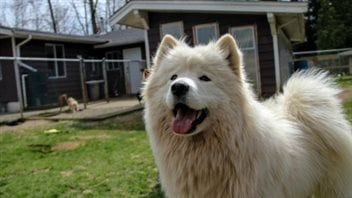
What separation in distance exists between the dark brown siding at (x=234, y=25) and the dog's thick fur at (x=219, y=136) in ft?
34.2

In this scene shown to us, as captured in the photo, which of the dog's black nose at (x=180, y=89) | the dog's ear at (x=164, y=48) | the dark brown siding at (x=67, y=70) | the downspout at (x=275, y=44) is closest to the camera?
the dog's black nose at (x=180, y=89)

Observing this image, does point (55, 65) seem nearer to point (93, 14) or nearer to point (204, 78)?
point (204, 78)

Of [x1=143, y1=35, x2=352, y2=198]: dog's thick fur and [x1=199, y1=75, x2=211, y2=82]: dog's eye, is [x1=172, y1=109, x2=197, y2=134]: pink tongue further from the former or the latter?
[x1=199, y1=75, x2=211, y2=82]: dog's eye

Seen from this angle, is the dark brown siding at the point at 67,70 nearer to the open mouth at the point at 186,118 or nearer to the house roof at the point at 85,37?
the house roof at the point at 85,37

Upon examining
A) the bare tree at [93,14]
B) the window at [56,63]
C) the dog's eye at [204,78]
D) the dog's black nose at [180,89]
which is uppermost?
the bare tree at [93,14]

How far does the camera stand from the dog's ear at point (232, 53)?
3.18 m

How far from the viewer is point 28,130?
1069 centimetres

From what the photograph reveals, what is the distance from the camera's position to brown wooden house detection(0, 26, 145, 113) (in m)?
17.7

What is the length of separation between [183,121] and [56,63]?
712 inches

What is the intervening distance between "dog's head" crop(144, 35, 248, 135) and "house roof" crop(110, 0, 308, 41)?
33.1ft

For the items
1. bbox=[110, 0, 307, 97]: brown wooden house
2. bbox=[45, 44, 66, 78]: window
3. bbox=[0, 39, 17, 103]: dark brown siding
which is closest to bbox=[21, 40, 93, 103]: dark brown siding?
bbox=[45, 44, 66, 78]: window

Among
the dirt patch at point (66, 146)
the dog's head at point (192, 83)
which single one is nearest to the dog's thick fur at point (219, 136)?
the dog's head at point (192, 83)

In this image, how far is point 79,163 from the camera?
6.84 m

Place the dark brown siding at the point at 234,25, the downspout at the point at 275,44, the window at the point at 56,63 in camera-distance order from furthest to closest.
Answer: the window at the point at 56,63, the dark brown siding at the point at 234,25, the downspout at the point at 275,44
